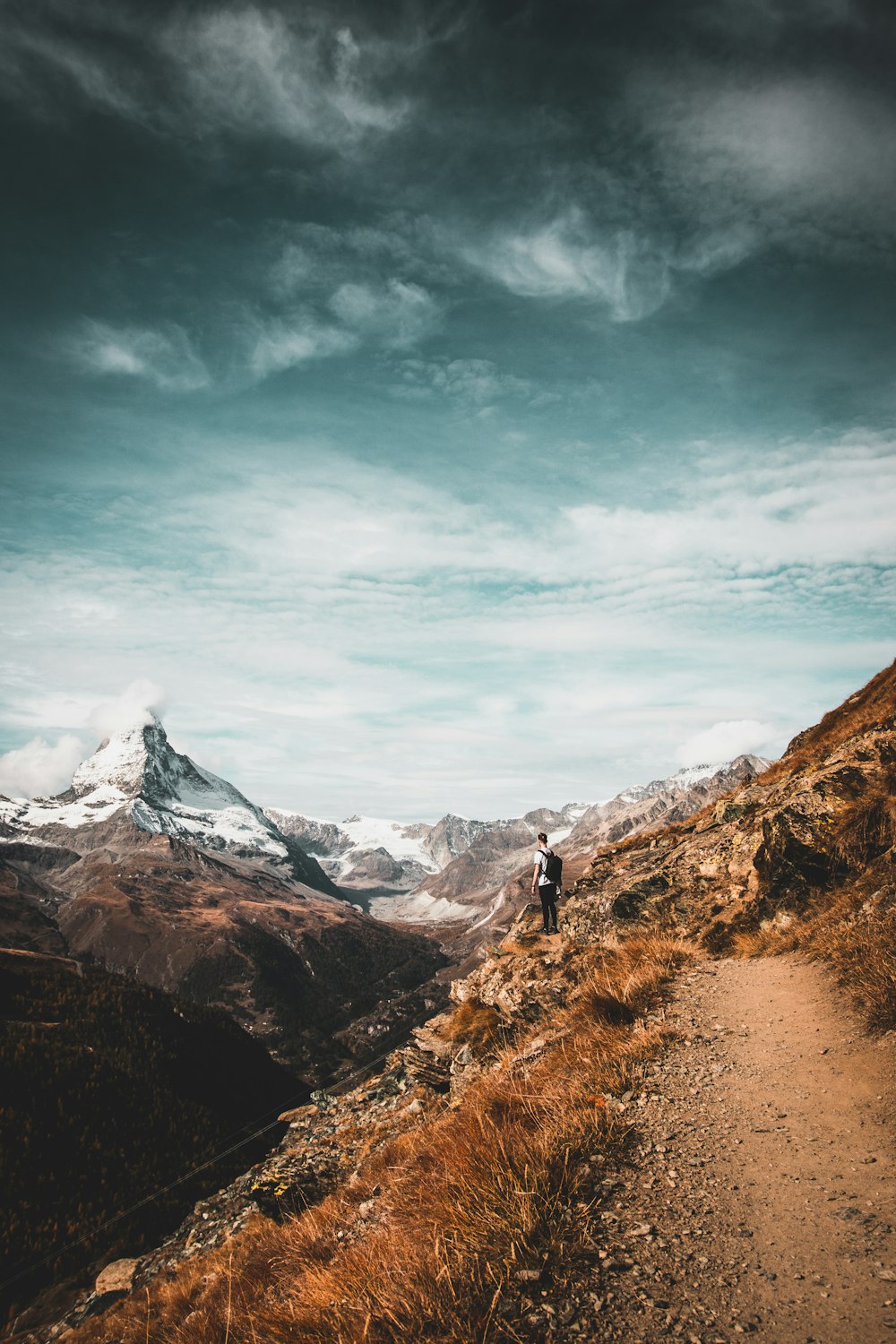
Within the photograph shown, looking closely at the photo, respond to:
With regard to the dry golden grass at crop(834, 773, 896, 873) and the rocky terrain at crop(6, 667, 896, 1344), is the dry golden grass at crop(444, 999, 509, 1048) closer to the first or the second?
the rocky terrain at crop(6, 667, 896, 1344)

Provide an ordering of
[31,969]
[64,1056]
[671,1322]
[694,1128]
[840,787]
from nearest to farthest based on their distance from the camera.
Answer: [671,1322], [694,1128], [840,787], [64,1056], [31,969]

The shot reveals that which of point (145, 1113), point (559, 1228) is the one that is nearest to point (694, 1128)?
point (559, 1228)

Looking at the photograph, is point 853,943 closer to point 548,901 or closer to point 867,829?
point 867,829

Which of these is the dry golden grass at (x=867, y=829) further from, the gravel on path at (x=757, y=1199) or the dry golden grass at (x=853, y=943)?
the gravel on path at (x=757, y=1199)

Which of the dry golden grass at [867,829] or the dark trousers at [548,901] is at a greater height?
the dry golden grass at [867,829]

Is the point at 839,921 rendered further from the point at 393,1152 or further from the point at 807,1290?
the point at 393,1152

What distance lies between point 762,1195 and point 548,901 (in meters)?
15.4

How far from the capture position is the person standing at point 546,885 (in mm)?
18625

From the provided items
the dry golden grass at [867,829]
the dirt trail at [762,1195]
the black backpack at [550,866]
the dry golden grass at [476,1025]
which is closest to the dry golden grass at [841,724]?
the dry golden grass at [867,829]

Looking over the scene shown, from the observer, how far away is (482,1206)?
4.46 metres

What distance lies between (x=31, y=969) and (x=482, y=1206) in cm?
18211

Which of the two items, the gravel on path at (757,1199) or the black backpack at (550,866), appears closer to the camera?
the gravel on path at (757,1199)

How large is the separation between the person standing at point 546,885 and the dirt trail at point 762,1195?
11.3 meters

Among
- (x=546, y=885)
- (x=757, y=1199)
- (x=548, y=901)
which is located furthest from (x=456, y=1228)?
(x=548, y=901)
